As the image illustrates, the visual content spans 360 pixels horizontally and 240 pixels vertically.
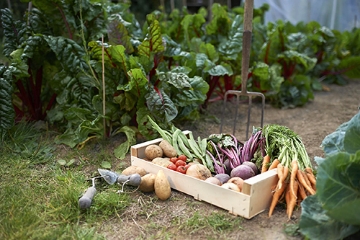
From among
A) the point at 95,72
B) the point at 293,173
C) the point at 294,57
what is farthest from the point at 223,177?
the point at 294,57

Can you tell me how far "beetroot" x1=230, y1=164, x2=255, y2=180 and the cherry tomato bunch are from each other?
362 millimetres

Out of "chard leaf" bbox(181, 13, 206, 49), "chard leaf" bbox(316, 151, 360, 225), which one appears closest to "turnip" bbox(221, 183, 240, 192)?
"chard leaf" bbox(316, 151, 360, 225)

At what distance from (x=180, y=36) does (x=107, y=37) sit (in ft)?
4.08

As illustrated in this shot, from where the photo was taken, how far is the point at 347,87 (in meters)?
6.70

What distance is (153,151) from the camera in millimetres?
3172

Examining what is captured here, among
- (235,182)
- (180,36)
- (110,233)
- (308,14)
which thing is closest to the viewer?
(110,233)

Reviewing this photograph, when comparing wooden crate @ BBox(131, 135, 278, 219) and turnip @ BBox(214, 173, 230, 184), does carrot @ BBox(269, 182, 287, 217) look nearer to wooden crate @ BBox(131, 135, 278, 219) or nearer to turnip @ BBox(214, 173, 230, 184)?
wooden crate @ BBox(131, 135, 278, 219)

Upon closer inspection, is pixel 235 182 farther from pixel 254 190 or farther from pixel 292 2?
pixel 292 2

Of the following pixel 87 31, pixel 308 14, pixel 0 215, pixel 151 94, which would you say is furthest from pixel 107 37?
pixel 308 14

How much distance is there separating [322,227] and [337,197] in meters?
0.19

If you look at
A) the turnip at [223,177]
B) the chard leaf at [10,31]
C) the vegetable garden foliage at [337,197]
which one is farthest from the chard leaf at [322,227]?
the chard leaf at [10,31]

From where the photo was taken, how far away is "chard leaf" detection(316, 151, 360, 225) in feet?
6.50

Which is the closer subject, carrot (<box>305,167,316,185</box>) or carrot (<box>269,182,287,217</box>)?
carrot (<box>269,182,287,217</box>)

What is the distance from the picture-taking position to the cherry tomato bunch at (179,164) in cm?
293
